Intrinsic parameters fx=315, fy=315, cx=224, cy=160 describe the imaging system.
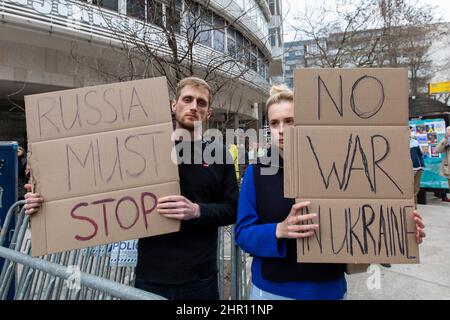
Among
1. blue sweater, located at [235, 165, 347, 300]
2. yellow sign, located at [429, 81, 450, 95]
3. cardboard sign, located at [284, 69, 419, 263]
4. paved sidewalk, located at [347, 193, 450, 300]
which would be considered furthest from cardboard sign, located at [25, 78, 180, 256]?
yellow sign, located at [429, 81, 450, 95]

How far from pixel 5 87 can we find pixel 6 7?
279cm

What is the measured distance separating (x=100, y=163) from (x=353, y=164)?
115 cm

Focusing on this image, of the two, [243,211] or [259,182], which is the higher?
[259,182]

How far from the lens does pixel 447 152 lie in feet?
22.4

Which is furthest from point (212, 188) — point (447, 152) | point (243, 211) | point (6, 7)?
point (6, 7)

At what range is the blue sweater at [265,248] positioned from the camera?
139 centimetres

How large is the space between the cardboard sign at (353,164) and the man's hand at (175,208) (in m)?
0.47

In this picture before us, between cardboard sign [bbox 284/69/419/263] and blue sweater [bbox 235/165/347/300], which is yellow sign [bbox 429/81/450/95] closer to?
cardboard sign [bbox 284/69/419/263]

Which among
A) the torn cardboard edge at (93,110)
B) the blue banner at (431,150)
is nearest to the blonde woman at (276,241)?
the torn cardboard edge at (93,110)

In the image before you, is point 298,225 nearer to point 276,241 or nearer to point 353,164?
point 276,241

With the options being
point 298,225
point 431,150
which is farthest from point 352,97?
point 431,150

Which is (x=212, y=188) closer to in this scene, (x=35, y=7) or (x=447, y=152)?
(x=447, y=152)

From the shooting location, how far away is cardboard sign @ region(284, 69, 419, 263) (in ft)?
4.28
